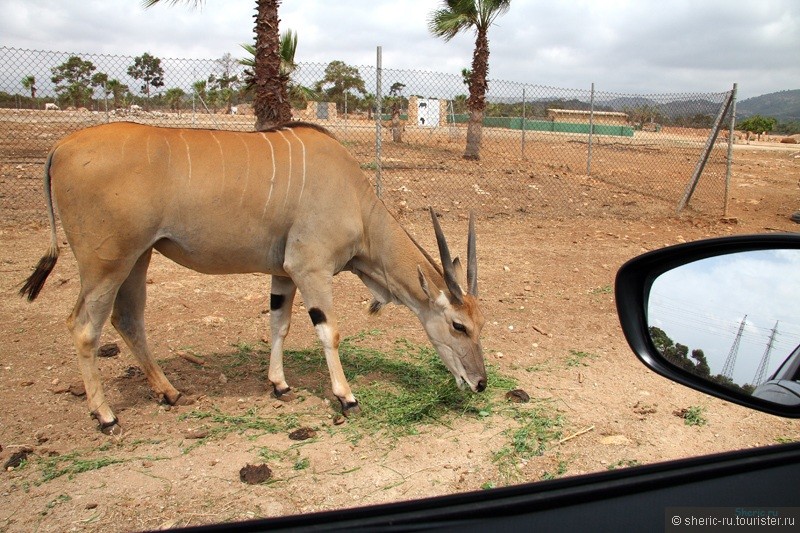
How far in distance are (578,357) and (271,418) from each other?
2.51m

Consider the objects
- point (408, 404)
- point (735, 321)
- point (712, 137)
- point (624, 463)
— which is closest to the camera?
point (735, 321)

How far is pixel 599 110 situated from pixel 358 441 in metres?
15.1

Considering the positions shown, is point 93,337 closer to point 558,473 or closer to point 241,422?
point 241,422

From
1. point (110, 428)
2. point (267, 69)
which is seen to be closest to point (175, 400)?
point (110, 428)

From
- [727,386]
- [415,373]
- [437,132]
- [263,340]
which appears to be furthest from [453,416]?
[437,132]

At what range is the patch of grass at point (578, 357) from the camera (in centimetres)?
536

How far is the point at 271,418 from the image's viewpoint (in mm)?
4387

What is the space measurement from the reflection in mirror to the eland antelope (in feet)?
6.91

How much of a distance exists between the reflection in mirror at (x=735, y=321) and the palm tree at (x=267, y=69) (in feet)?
27.3

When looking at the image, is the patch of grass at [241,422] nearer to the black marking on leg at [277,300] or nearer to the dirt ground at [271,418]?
the dirt ground at [271,418]

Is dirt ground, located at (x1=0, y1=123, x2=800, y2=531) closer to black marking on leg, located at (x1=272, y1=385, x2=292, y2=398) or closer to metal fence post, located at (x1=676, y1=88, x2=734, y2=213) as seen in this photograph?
black marking on leg, located at (x1=272, y1=385, x2=292, y2=398)

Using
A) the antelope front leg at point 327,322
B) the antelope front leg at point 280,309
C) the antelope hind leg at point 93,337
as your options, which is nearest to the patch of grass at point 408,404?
the antelope front leg at point 327,322

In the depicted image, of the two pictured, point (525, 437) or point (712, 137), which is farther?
point (712, 137)

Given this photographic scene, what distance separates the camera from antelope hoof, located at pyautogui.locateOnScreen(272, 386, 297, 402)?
4.72 meters
